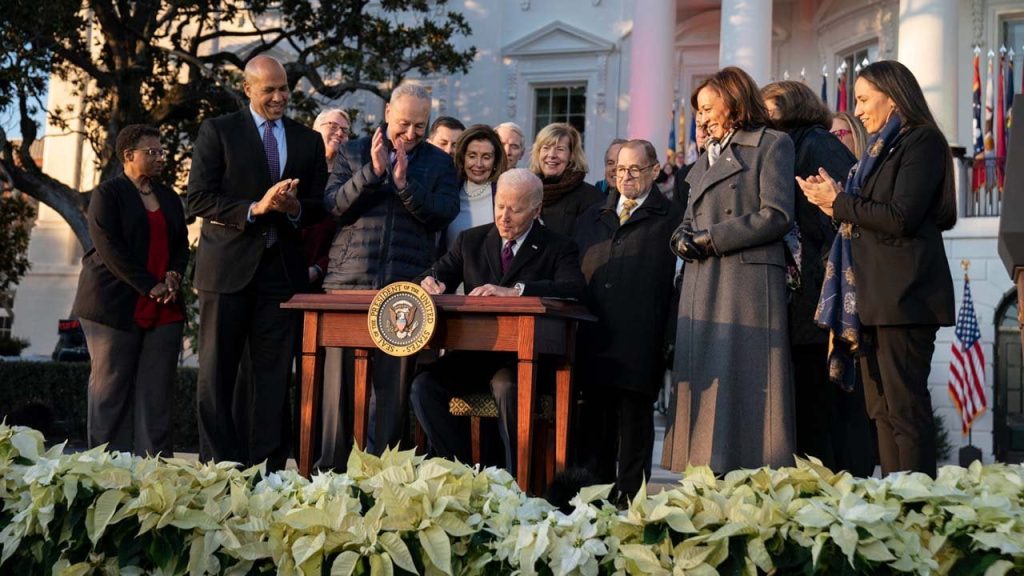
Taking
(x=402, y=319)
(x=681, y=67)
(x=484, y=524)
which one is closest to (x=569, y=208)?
(x=402, y=319)

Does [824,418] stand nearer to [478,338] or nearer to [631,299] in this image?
[631,299]

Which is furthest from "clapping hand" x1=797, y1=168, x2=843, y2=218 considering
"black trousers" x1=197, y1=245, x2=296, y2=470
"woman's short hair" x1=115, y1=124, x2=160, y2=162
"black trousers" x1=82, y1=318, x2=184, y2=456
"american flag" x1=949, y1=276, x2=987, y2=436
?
"american flag" x1=949, y1=276, x2=987, y2=436

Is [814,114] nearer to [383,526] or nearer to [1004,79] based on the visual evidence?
[383,526]

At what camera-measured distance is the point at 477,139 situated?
24.2ft

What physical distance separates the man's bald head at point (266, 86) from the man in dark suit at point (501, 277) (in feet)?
4.06

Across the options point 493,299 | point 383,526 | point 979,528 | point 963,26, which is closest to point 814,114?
point 493,299

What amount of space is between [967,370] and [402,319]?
15964 mm

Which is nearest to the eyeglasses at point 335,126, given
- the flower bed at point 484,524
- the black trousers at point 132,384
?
the black trousers at point 132,384

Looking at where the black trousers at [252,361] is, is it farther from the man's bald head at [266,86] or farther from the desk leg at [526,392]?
the desk leg at [526,392]

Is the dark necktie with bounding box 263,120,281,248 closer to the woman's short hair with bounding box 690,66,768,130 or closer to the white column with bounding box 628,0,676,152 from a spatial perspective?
the woman's short hair with bounding box 690,66,768,130

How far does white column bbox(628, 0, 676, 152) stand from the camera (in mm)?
21422

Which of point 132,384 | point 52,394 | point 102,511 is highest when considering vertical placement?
point 132,384

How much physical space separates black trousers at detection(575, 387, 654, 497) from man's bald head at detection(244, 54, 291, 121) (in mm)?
2137

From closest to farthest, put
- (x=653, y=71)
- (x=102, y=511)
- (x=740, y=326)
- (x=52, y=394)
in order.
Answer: (x=102, y=511) < (x=740, y=326) < (x=52, y=394) < (x=653, y=71)
